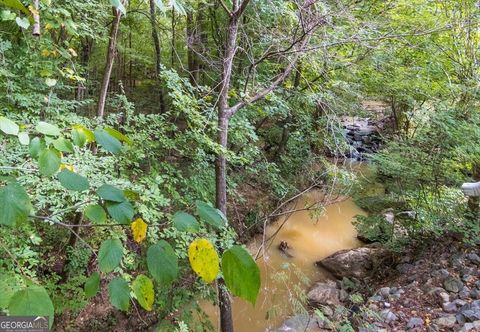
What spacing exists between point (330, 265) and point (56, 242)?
4074 mm

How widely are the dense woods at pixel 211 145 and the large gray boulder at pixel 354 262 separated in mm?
419

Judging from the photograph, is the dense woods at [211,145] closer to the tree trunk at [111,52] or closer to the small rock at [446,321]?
the tree trunk at [111,52]

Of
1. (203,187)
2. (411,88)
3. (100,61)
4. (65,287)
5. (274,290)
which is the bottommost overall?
(274,290)

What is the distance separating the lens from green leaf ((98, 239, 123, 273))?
47 cm

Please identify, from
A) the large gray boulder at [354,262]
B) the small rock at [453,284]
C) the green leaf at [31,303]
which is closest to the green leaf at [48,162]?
the green leaf at [31,303]

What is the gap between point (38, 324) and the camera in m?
0.50

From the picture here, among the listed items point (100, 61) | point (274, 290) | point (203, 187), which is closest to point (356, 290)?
point (274, 290)

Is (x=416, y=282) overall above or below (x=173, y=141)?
below

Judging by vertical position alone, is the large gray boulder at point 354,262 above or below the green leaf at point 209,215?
below

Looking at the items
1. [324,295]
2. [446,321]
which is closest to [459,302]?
[446,321]

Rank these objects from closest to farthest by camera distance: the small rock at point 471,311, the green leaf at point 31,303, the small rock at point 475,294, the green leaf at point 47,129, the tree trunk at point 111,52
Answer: the green leaf at point 31,303 → the green leaf at point 47,129 → the tree trunk at point 111,52 → the small rock at point 471,311 → the small rock at point 475,294

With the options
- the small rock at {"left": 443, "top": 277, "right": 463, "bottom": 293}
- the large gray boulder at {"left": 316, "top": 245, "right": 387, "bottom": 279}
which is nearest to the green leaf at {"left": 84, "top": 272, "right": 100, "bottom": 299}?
the small rock at {"left": 443, "top": 277, "right": 463, "bottom": 293}

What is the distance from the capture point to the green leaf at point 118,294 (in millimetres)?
→ 474

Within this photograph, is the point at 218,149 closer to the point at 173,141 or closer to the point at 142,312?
the point at 173,141
